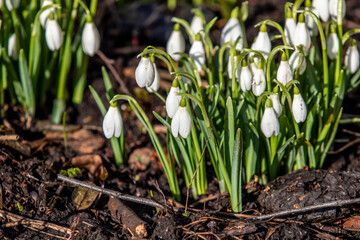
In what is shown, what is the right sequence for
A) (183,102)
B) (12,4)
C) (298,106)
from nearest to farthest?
(183,102)
(298,106)
(12,4)

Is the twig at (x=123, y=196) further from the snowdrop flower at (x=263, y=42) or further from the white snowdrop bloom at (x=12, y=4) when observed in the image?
the white snowdrop bloom at (x=12, y=4)

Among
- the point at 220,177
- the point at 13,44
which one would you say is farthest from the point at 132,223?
the point at 13,44

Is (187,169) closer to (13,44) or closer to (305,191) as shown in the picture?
(305,191)

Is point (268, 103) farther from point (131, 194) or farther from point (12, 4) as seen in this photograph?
point (12, 4)

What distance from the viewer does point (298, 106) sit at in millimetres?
2078

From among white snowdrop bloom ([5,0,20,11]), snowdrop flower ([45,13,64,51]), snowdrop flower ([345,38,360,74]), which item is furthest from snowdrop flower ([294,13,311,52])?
white snowdrop bloom ([5,0,20,11])

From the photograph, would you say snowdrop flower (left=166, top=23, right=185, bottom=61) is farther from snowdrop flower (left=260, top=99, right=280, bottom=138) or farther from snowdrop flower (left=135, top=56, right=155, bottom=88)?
snowdrop flower (left=260, top=99, right=280, bottom=138)

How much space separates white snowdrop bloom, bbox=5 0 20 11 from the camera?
8.84ft

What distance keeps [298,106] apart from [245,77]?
29 centimetres

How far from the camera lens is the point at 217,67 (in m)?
2.63

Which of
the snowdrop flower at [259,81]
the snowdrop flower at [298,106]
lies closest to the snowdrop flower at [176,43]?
the snowdrop flower at [259,81]

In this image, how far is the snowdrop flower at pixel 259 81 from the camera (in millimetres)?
2150

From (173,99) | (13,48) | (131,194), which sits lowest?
(131,194)

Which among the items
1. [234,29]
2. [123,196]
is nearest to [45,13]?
[234,29]
